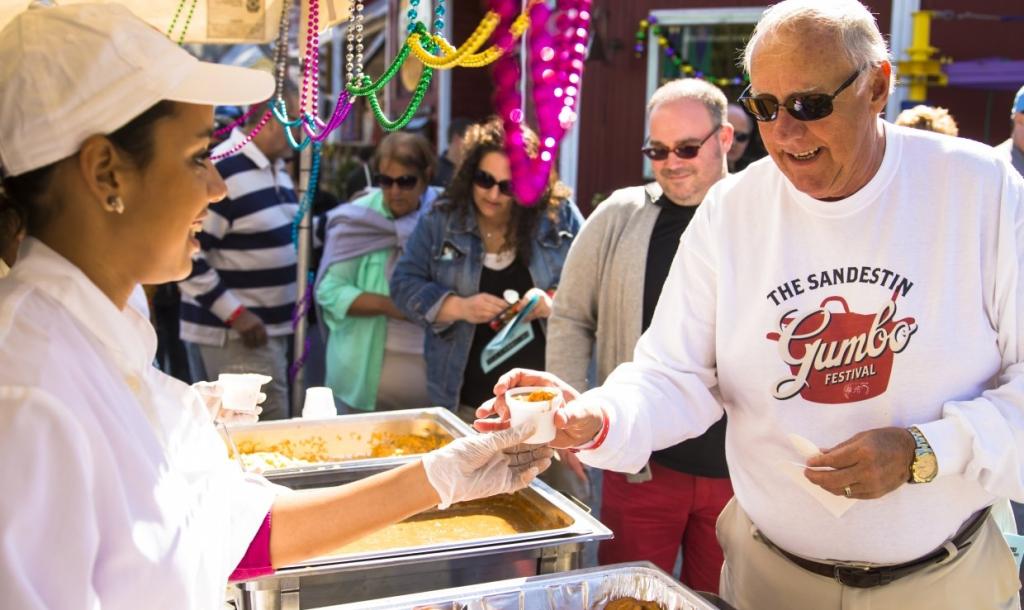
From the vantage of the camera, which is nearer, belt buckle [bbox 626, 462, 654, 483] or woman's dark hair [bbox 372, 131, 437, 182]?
belt buckle [bbox 626, 462, 654, 483]

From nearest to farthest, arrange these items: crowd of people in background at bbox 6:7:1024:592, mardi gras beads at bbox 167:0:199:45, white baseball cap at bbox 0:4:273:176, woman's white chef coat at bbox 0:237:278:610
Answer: woman's white chef coat at bbox 0:237:278:610 < white baseball cap at bbox 0:4:273:176 < mardi gras beads at bbox 167:0:199:45 < crowd of people in background at bbox 6:7:1024:592

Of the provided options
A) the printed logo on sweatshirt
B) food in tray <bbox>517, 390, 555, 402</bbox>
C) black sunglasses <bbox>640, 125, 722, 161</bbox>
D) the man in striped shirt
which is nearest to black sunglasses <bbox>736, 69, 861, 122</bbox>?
the printed logo on sweatshirt

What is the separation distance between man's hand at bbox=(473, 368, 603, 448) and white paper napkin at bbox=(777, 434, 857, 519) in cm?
40

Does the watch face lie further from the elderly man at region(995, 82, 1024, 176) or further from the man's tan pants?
the elderly man at region(995, 82, 1024, 176)

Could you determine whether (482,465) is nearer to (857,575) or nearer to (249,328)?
(857,575)

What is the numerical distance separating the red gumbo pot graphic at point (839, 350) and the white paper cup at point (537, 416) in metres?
0.48

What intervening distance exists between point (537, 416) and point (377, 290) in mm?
2772

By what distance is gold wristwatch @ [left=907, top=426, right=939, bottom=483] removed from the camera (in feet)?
5.76

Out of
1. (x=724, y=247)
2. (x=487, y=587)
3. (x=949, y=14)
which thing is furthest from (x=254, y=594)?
(x=949, y=14)

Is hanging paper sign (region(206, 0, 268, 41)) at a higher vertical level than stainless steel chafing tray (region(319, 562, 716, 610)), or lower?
higher

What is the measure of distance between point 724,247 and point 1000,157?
1.91ft

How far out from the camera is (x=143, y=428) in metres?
1.34

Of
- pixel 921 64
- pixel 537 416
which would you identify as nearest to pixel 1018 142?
pixel 921 64

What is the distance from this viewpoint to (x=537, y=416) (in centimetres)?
189
